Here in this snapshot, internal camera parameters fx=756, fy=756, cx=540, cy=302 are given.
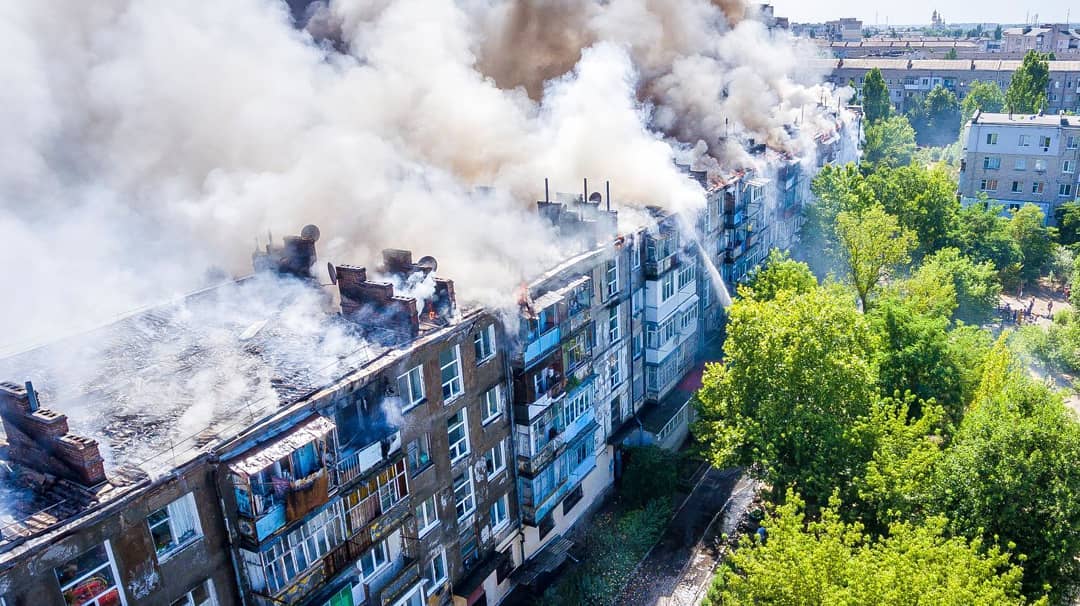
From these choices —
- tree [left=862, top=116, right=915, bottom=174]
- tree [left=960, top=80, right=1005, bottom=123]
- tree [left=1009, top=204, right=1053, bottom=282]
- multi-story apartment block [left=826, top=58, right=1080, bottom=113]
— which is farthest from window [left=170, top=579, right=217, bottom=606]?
multi-story apartment block [left=826, top=58, right=1080, bottom=113]

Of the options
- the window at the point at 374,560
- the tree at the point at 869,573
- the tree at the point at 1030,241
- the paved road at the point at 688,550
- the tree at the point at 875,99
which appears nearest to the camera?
the tree at the point at 869,573

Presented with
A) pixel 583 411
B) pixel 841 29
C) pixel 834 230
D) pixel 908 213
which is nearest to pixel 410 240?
pixel 583 411

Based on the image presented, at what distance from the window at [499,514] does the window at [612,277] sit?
7.54 metres

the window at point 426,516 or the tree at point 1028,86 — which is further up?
the tree at point 1028,86

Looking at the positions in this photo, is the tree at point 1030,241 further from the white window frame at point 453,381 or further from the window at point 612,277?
the white window frame at point 453,381

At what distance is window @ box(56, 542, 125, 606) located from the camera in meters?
10.8

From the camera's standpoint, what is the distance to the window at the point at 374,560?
15.8 m

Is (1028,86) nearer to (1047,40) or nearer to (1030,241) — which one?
(1030,241)

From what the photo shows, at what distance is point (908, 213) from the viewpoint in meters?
42.2

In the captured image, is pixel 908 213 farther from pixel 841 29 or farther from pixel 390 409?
pixel 841 29

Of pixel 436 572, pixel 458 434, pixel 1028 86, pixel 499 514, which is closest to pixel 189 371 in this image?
pixel 458 434

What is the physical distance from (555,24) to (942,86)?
68.6 meters

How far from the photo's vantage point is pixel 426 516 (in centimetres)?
1758

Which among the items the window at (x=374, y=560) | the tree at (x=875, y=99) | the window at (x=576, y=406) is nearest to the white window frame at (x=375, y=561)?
the window at (x=374, y=560)
